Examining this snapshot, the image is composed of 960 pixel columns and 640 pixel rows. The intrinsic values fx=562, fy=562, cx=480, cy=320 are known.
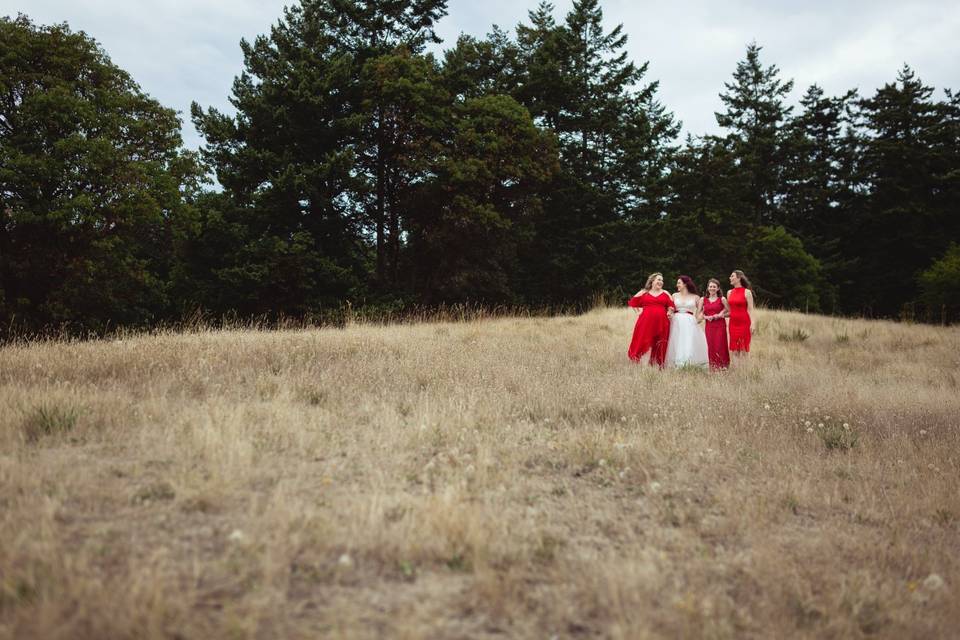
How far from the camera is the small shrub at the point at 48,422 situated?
→ 5.03m

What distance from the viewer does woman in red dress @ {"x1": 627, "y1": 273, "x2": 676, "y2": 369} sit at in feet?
38.2

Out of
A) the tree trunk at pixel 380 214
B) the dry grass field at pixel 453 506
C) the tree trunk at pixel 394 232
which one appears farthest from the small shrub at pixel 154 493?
the tree trunk at pixel 394 232

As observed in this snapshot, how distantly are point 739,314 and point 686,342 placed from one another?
7.76 feet

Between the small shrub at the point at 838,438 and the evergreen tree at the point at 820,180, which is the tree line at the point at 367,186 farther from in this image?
the small shrub at the point at 838,438

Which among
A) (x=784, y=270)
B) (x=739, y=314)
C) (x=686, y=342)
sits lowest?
(x=686, y=342)

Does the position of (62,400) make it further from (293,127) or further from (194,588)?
(293,127)

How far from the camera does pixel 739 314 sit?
13211 mm

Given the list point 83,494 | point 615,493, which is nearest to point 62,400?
point 83,494

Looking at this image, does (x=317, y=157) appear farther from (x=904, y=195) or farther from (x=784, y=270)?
(x=904, y=195)

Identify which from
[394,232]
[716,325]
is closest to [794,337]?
[716,325]

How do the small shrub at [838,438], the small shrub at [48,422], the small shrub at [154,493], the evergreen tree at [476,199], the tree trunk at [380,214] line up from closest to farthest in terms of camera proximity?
the small shrub at [154,493] → the small shrub at [48,422] → the small shrub at [838,438] → the evergreen tree at [476,199] → the tree trunk at [380,214]

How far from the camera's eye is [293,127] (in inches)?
947

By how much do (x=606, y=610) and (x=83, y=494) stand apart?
134 inches

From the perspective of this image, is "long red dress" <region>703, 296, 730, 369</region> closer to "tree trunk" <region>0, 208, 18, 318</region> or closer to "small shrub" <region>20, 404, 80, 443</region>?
"small shrub" <region>20, 404, 80, 443</region>
